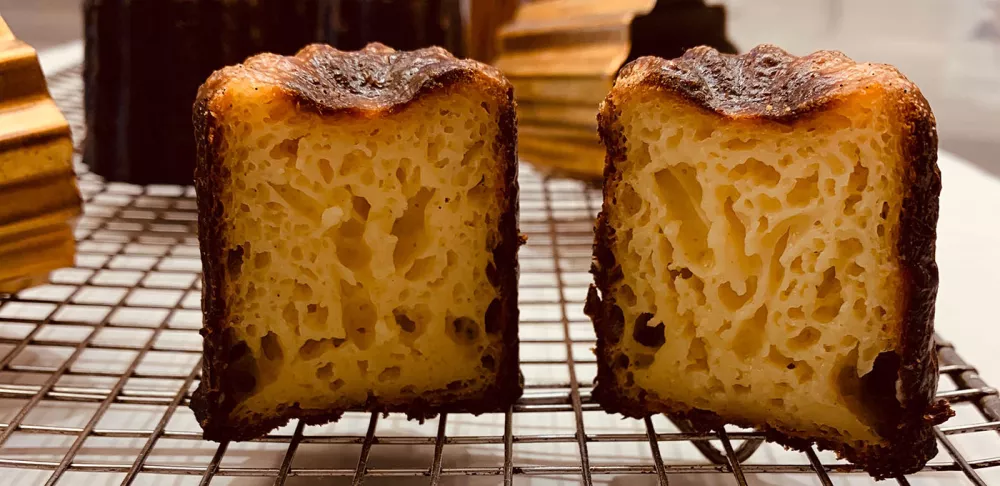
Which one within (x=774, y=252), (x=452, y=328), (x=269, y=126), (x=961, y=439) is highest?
(x=269, y=126)

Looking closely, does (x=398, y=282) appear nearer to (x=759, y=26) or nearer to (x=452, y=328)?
(x=452, y=328)

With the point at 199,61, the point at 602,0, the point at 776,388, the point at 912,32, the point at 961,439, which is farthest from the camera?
the point at 912,32

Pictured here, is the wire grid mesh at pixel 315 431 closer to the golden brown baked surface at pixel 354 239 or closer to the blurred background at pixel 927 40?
the golden brown baked surface at pixel 354 239

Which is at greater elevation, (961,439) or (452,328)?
(452,328)

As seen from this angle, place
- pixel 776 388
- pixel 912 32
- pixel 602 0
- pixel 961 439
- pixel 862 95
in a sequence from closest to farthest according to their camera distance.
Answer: pixel 862 95, pixel 776 388, pixel 961 439, pixel 602 0, pixel 912 32

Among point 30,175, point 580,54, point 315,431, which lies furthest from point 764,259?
point 580,54

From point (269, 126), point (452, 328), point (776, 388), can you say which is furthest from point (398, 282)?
point (776, 388)
